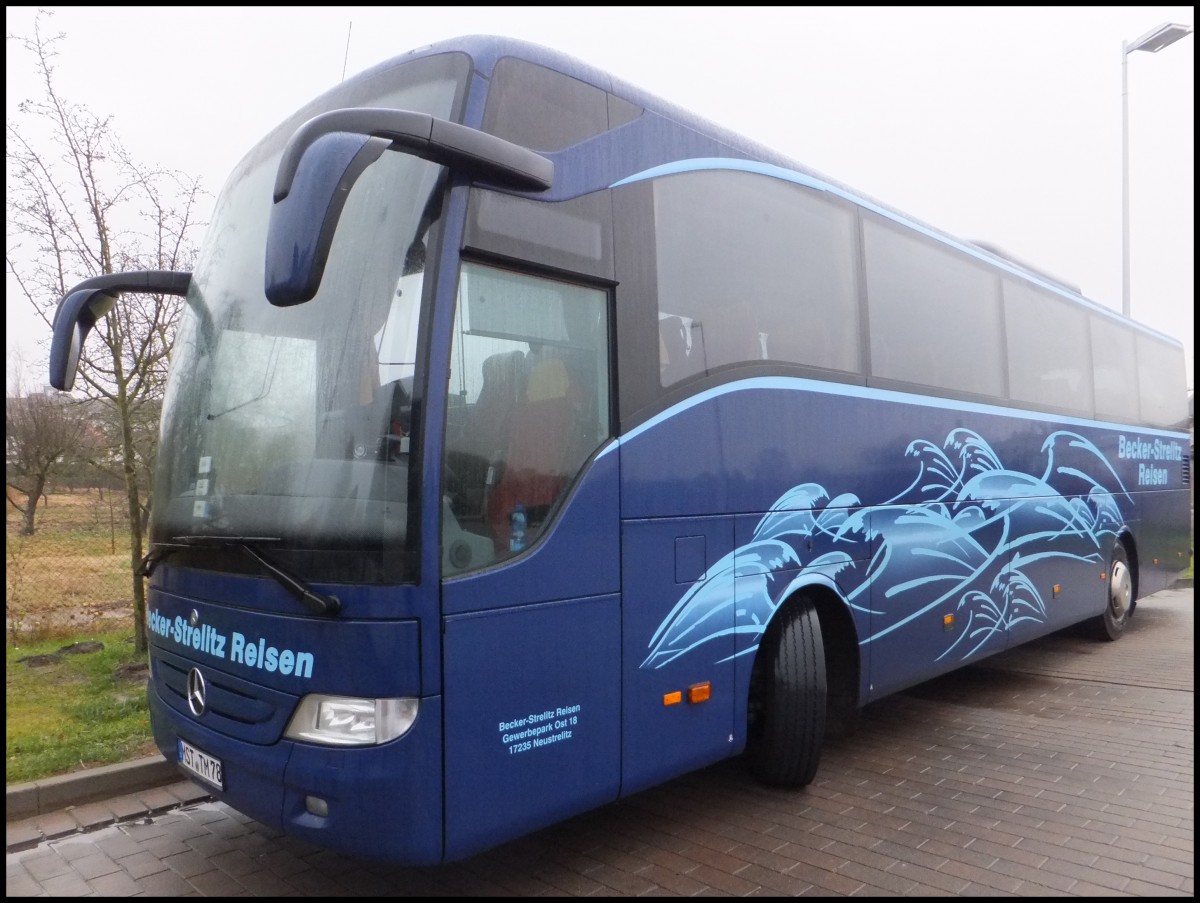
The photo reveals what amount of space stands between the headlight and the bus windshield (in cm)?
46

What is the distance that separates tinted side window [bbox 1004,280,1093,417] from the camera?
7801 mm

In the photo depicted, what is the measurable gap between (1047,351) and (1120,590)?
3526 mm

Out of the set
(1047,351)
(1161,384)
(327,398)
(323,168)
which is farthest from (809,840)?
(1161,384)

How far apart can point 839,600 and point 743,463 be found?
131 cm

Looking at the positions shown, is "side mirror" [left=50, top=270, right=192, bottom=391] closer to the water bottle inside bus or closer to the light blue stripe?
the water bottle inside bus

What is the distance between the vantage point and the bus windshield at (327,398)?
10.8 feet

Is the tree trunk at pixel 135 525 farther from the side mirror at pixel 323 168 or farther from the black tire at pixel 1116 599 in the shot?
the black tire at pixel 1116 599

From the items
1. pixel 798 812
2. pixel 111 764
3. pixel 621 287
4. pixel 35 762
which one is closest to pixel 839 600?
pixel 798 812

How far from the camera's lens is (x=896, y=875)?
4.14 metres

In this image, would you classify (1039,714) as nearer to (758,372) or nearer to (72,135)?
(758,372)

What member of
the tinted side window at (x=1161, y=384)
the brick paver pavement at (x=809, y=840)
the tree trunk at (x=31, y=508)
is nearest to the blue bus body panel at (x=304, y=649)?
the brick paver pavement at (x=809, y=840)

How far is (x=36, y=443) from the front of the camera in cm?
758

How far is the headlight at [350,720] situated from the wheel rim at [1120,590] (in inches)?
357

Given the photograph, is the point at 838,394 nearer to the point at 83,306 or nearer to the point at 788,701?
the point at 788,701
